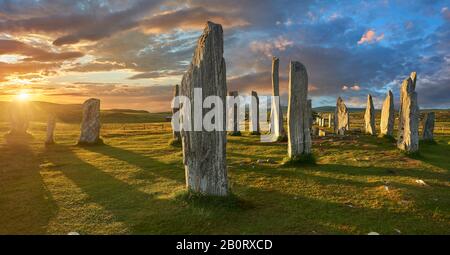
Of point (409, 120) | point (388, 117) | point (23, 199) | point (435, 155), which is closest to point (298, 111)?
point (409, 120)

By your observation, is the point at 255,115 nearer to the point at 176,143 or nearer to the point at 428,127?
the point at 176,143

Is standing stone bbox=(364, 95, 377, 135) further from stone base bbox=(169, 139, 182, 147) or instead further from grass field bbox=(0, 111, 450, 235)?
stone base bbox=(169, 139, 182, 147)

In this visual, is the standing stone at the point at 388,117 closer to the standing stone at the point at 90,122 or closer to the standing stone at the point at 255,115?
the standing stone at the point at 255,115

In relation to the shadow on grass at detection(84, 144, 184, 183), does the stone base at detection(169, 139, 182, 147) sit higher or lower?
higher

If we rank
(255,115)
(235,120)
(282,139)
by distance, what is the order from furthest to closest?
(255,115) < (235,120) < (282,139)

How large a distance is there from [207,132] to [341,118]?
93.3ft

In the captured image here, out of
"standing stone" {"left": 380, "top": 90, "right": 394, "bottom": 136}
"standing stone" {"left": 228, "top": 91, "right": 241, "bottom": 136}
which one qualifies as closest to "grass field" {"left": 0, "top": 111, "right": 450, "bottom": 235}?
"standing stone" {"left": 380, "top": 90, "right": 394, "bottom": 136}

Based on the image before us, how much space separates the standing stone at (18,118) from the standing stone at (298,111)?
Result: 32.3 m

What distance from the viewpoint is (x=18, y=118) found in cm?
3800

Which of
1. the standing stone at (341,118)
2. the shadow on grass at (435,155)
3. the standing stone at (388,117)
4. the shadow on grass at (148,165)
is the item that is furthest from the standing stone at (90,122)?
the standing stone at (388,117)

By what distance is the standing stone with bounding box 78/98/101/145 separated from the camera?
29453mm

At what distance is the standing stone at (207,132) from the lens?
11742 millimetres

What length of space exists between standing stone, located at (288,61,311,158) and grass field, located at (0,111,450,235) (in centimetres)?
132
